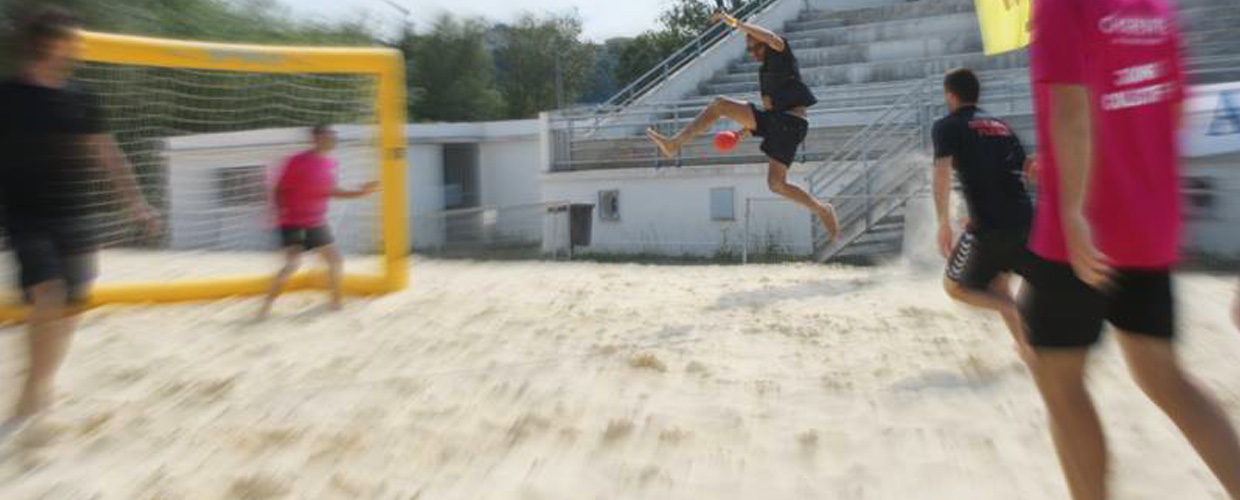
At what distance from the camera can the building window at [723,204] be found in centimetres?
1783

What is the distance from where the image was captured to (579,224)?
62.7ft

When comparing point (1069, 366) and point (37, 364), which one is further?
point (37, 364)

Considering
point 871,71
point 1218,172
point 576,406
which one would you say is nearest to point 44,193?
point 576,406

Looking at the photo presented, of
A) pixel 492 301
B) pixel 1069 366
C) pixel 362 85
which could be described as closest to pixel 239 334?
pixel 492 301

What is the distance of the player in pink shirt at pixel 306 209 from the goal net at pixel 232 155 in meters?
0.31

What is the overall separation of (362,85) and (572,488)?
628cm

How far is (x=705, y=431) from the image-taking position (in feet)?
13.5

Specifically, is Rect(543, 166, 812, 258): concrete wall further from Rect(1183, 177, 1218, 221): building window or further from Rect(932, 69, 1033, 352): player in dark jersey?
Rect(932, 69, 1033, 352): player in dark jersey

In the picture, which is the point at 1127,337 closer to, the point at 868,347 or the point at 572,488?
the point at 572,488

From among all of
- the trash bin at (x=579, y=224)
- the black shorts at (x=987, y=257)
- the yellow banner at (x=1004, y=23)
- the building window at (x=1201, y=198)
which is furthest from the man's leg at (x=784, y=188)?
the trash bin at (x=579, y=224)

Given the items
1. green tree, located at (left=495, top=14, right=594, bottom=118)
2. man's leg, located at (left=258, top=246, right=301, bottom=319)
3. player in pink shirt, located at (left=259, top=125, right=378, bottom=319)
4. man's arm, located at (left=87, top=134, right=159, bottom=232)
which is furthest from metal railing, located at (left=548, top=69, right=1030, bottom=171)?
green tree, located at (left=495, top=14, right=594, bottom=118)

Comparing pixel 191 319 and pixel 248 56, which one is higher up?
pixel 248 56

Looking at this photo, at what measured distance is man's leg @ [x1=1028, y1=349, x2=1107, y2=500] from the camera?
99.4 inches

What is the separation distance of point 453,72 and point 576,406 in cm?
4814
